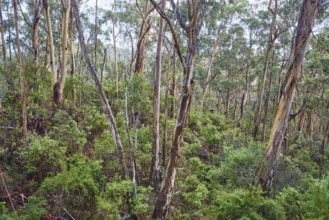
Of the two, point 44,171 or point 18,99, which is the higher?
point 18,99

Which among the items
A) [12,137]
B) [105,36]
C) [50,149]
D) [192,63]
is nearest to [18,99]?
[12,137]

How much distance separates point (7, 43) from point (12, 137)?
15371 mm

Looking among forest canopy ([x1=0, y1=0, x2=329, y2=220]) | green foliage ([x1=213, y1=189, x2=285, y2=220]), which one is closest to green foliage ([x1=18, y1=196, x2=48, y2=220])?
forest canopy ([x1=0, y1=0, x2=329, y2=220])

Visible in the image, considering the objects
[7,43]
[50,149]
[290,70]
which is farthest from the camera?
[7,43]

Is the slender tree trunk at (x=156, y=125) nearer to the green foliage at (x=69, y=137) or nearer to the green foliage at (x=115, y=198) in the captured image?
the green foliage at (x=115, y=198)

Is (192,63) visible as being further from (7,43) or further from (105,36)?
(7,43)

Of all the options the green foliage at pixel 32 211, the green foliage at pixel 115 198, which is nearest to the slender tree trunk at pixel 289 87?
the green foliage at pixel 115 198

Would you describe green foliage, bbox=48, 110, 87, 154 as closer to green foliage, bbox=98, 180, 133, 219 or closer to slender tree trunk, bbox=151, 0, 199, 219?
green foliage, bbox=98, 180, 133, 219

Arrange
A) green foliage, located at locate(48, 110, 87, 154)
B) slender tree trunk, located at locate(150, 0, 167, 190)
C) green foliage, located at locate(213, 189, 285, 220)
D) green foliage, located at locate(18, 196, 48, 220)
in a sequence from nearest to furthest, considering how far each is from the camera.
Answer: green foliage, located at locate(18, 196, 48, 220)
green foliage, located at locate(213, 189, 285, 220)
slender tree trunk, located at locate(150, 0, 167, 190)
green foliage, located at locate(48, 110, 87, 154)

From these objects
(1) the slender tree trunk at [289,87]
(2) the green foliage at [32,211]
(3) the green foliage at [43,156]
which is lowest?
(2) the green foliage at [32,211]

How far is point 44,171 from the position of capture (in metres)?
6.53

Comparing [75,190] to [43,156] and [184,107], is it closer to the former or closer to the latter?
[43,156]

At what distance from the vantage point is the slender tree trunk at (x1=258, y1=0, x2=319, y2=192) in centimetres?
567

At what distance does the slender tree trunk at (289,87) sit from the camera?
5672 millimetres
